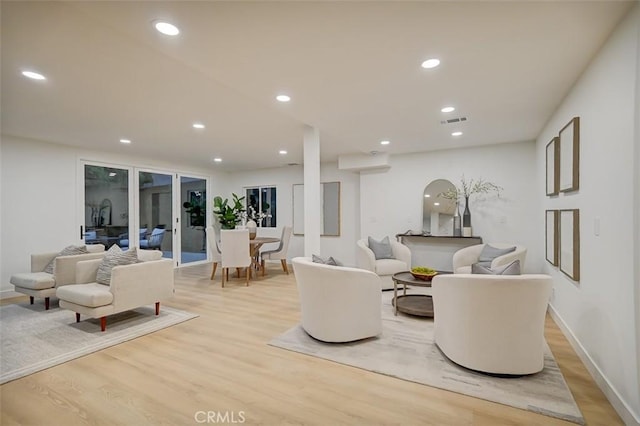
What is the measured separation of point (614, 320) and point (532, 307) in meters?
0.45

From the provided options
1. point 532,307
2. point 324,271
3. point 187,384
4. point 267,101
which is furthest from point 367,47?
point 187,384

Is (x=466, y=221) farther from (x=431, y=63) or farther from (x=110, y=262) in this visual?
(x=110, y=262)

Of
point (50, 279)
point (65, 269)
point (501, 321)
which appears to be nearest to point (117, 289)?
point (65, 269)

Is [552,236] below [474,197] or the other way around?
below

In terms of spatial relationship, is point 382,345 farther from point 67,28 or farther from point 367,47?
point 67,28

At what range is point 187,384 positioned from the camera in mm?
2299

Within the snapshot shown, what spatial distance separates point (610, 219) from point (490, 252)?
2.70 m

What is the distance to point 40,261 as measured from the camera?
14.8 feet

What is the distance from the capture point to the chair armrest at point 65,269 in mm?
4031

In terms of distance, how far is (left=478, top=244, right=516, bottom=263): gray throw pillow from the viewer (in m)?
4.46

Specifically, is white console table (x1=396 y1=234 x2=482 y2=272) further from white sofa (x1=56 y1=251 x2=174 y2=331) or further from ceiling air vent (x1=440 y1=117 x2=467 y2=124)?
white sofa (x1=56 y1=251 x2=174 y2=331)

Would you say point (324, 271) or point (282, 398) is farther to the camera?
point (324, 271)

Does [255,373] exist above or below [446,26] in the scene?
below

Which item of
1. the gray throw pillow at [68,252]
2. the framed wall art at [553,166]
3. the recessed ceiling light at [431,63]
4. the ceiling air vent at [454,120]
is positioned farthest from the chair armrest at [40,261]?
the framed wall art at [553,166]
